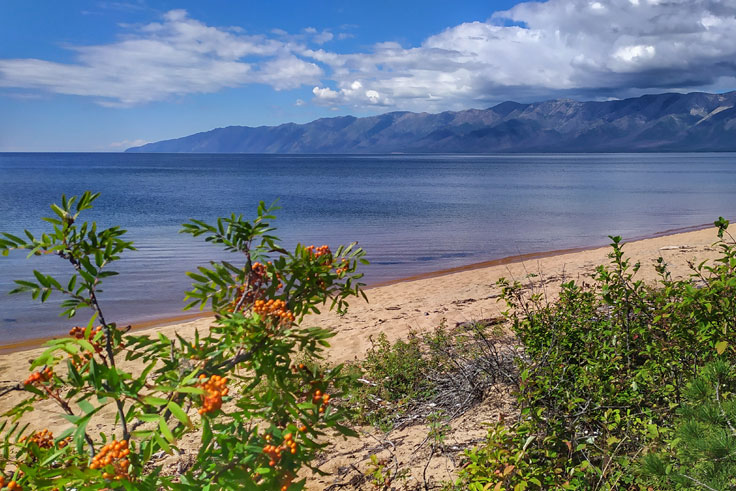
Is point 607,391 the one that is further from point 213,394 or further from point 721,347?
point 213,394

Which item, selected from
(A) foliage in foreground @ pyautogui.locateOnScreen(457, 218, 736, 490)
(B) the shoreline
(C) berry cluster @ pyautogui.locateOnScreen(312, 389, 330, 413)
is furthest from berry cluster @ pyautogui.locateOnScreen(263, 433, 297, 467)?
(B) the shoreline

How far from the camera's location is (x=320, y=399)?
89.2 inches

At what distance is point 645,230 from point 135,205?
134ft

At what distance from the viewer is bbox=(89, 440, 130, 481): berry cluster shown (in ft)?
5.58

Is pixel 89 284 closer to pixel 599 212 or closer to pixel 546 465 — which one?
pixel 546 465

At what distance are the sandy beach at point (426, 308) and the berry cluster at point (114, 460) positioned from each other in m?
3.12

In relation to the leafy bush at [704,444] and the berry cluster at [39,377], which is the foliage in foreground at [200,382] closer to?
the berry cluster at [39,377]

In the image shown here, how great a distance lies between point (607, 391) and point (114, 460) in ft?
11.7

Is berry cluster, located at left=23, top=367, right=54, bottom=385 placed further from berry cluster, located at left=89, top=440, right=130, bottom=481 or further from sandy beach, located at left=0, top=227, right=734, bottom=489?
sandy beach, located at left=0, top=227, right=734, bottom=489

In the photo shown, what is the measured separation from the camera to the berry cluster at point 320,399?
2.25 metres

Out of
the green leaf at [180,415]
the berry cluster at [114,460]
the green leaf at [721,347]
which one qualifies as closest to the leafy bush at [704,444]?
the green leaf at [721,347]

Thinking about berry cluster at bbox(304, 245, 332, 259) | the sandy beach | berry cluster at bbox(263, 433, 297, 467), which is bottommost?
the sandy beach

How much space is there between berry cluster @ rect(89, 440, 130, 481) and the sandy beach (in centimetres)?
312

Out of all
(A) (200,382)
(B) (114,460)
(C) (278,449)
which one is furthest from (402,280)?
(B) (114,460)
